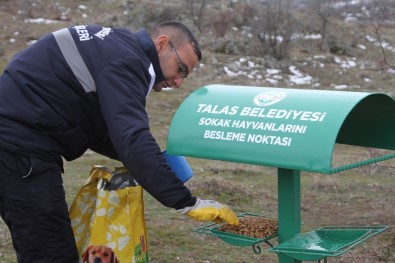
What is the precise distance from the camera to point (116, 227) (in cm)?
342

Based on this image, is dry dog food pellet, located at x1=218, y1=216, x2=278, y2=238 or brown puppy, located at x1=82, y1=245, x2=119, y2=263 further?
brown puppy, located at x1=82, y1=245, x2=119, y2=263

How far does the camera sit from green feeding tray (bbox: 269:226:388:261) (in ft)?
9.71

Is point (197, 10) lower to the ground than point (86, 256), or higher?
lower

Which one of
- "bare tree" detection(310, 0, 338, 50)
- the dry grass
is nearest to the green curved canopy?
the dry grass

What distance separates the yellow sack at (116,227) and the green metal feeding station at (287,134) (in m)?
0.32

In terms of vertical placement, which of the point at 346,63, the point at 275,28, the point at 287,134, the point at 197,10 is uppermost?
the point at 287,134

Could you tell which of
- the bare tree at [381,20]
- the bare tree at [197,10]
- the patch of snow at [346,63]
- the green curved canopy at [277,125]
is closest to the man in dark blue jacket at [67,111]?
the green curved canopy at [277,125]

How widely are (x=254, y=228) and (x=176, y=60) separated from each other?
821mm

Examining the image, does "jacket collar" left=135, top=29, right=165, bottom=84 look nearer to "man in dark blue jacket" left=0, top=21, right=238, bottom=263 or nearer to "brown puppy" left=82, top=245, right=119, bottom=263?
Answer: "man in dark blue jacket" left=0, top=21, right=238, bottom=263

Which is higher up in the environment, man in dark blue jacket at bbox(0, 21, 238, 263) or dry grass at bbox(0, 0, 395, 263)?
man in dark blue jacket at bbox(0, 21, 238, 263)

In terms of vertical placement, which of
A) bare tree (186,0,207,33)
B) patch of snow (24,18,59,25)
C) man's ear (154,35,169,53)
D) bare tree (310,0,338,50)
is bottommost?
bare tree (310,0,338,50)

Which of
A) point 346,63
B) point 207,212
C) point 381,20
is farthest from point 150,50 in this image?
point 346,63

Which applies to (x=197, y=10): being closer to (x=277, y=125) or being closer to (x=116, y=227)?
(x=116, y=227)

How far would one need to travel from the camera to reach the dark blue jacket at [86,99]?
287 cm
